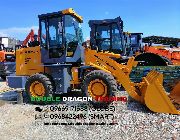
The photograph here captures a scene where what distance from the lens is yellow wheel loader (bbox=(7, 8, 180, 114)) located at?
8.35 metres

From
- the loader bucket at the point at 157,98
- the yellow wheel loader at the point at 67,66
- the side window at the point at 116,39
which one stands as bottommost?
the loader bucket at the point at 157,98

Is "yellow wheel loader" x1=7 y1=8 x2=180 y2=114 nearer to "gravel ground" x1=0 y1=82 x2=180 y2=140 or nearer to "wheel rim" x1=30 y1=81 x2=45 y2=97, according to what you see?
"wheel rim" x1=30 y1=81 x2=45 y2=97

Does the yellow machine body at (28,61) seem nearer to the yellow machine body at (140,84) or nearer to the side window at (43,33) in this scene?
the side window at (43,33)

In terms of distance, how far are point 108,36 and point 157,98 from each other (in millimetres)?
5288

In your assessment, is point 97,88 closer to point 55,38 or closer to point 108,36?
point 55,38

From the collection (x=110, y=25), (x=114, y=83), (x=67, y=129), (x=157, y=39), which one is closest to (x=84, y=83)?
(x=114, y=83)

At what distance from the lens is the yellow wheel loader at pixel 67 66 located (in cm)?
835

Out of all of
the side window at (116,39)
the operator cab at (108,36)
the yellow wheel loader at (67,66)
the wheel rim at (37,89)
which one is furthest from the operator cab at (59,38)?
the side window at (116,39)

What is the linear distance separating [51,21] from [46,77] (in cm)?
172

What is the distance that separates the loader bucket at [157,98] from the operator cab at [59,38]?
2.64 metres

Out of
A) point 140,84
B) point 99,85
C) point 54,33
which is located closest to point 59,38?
point 54,33

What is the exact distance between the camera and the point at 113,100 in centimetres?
816

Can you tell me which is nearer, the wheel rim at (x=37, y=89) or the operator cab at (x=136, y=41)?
the wheel rim at (x=37, y=89)

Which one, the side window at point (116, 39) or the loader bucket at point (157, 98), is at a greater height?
the side window at point (116, 39)
